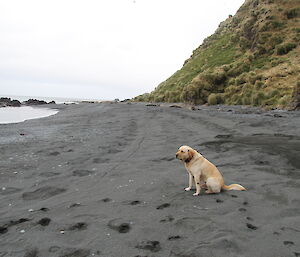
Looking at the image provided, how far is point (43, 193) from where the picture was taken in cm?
661

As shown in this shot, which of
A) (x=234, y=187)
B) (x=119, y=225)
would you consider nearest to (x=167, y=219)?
(x=119, y=225)

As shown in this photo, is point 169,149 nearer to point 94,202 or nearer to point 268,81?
point 94,202

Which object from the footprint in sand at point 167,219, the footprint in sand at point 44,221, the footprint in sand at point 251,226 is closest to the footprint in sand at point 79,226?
the footprint in sand at point 44,221

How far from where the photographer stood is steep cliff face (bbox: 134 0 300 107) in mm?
28647

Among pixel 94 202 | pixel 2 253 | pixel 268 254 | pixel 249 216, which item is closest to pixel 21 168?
pixel 94 202

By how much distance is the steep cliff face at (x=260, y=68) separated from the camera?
94.0 ft

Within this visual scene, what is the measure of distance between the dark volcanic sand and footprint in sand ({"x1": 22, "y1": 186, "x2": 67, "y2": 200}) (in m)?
0.02

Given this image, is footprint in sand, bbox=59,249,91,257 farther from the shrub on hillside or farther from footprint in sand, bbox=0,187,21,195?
the shrub on hillside

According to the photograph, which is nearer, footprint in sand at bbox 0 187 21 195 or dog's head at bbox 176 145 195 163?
dog's head at bbox 176 145 195 163

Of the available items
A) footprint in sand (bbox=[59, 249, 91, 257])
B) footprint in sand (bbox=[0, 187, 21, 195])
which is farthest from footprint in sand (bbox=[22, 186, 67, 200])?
footprint in sand (bbox=[59, 249, 91, 257])

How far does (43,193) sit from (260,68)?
Answer: 36.2 meters

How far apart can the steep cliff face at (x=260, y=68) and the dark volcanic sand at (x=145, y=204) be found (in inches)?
666

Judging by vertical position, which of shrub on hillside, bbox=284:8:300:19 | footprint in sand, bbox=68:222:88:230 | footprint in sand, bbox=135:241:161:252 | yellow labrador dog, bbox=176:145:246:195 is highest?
shrub on hillside, bbox=284:8:300:19

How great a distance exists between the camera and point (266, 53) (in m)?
40.9
